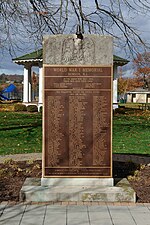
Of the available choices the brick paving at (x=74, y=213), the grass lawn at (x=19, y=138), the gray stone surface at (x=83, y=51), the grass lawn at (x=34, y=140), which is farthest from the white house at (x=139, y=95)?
the brick paving at (x=74, y=213)

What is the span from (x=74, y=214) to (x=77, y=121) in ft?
5.13

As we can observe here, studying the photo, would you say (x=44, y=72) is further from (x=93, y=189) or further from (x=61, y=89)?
(x=93, y=189)

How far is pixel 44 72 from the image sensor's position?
6.04m

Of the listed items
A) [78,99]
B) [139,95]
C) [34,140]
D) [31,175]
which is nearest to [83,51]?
[78,99]

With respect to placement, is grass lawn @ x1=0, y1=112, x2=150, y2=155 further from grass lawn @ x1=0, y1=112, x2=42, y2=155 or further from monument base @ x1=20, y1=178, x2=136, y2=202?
monument base @ x1=20, y1=178, x2=136, y2=202

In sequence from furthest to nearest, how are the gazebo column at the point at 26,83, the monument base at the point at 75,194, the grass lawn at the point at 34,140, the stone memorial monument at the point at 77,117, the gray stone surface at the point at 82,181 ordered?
the gazebo column at the point at 26,83 < the grass lawn at the point at 34,140 < the gray stone surface at the point at 82,181 < the stone memorial monument at the point at 77,117 < the monument base at the point at 75,194

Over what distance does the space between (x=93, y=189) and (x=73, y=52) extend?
2.28 meters

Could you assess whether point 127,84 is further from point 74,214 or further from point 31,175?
point 74,214

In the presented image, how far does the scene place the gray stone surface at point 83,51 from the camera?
6.07m

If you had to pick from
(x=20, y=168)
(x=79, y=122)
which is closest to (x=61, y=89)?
(x=79, y=122)

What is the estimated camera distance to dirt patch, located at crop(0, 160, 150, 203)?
20.5 feet

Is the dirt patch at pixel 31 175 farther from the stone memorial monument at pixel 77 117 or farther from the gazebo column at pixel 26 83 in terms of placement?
the gazebo column at pixel 26 83

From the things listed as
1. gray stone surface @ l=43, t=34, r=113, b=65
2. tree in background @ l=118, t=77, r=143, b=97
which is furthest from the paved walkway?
tree in background @ l=118, t=77, r=143, b=97

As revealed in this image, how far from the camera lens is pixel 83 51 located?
20.0 ft
